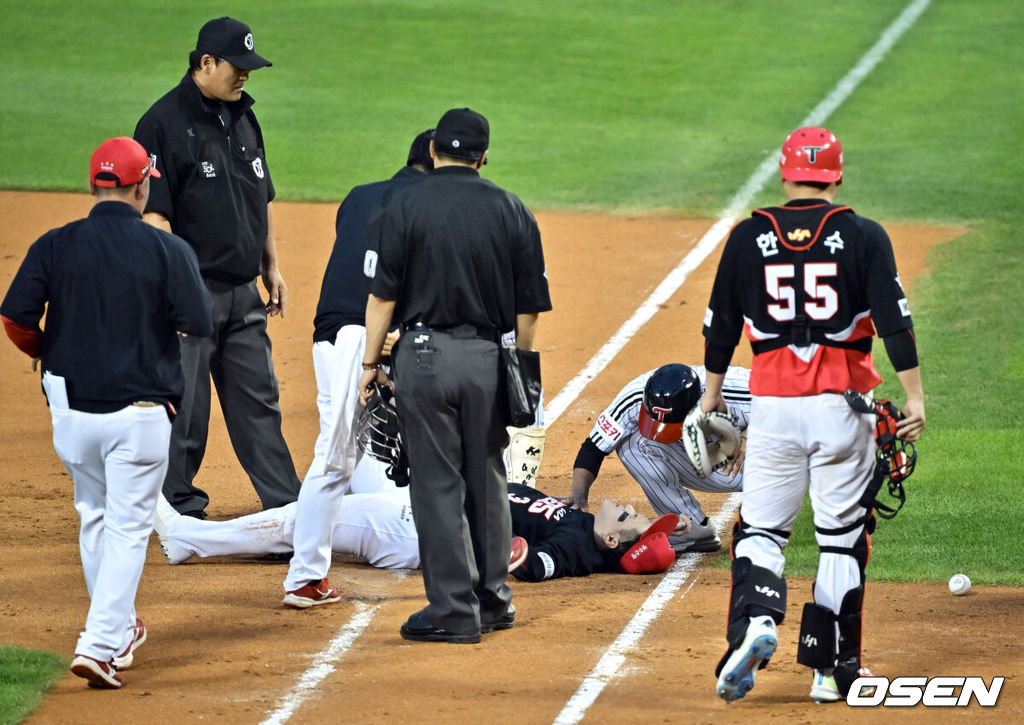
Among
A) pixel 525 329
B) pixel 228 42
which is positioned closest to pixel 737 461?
pixel 525 329

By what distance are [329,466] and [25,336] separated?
1.48 m

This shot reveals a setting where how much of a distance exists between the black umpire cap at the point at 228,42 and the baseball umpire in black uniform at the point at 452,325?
1.81 meters

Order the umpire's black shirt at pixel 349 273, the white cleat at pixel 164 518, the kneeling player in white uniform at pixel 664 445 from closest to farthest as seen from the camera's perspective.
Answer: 1. the umpire's black shirt at pixel 349 273
2. the white cleat at pixel 164 518
3. the kneeling player in white uniform at pixel 664 445

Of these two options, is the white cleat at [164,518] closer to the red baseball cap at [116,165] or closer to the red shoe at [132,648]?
the red shoe at [132,648]

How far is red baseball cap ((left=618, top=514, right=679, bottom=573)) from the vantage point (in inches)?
296

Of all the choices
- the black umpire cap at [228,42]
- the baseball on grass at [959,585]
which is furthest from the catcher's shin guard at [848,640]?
the black umpire cap at [228,42]

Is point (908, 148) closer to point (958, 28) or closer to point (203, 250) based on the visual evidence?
point (958, 28)

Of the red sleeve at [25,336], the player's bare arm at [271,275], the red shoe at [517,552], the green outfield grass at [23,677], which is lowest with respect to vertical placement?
the green outfield grass at [23,677]

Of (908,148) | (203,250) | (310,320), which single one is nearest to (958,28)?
(908,148)

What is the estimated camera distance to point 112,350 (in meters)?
5.93

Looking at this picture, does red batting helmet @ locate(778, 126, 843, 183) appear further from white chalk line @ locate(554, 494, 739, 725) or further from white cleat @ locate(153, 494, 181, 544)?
white cleat @ locate(153, 494, 181, 544)

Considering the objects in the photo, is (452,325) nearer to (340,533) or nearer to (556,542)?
(556,542)

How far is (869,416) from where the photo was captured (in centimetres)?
586

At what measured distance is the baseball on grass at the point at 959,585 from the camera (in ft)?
23.5
